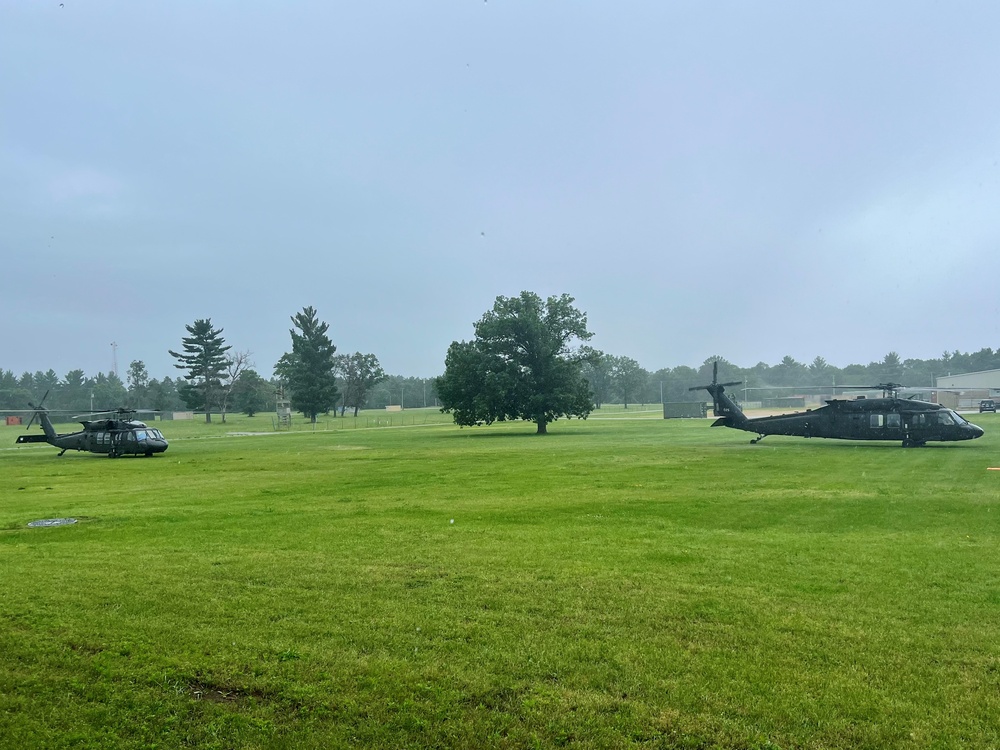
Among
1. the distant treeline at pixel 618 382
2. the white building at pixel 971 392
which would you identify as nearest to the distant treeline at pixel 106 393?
the distant treeline at pixel 618 382

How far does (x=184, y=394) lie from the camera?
273 feet

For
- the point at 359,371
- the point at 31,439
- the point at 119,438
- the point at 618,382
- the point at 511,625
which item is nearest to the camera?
the point at 511,625

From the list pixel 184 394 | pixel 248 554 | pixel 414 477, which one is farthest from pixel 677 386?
pixel 248 554

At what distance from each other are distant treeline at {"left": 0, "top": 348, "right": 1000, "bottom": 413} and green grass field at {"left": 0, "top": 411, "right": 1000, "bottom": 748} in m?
70.2

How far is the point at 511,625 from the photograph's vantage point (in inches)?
234

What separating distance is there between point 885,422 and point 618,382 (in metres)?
114

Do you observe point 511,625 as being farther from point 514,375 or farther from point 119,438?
point 514,375

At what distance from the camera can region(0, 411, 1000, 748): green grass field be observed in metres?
4.21

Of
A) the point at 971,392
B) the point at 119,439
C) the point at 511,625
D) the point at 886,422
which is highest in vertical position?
the point at 971,392

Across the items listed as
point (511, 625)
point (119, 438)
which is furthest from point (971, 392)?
point (511, 625)

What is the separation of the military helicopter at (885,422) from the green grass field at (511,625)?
14.4 m

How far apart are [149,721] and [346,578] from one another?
335cm

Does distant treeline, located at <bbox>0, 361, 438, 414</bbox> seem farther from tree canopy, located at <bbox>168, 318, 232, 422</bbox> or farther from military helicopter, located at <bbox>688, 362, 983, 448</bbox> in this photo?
military helicopter, located at <bbox>688, 362, 983, 448</bbox>

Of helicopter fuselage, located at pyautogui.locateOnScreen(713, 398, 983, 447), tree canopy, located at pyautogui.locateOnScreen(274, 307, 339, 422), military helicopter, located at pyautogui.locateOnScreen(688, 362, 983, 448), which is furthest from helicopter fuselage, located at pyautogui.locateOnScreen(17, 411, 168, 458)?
tree canopy, located at pyautogui.locateOnScreen(274, 307, 339, 422)
